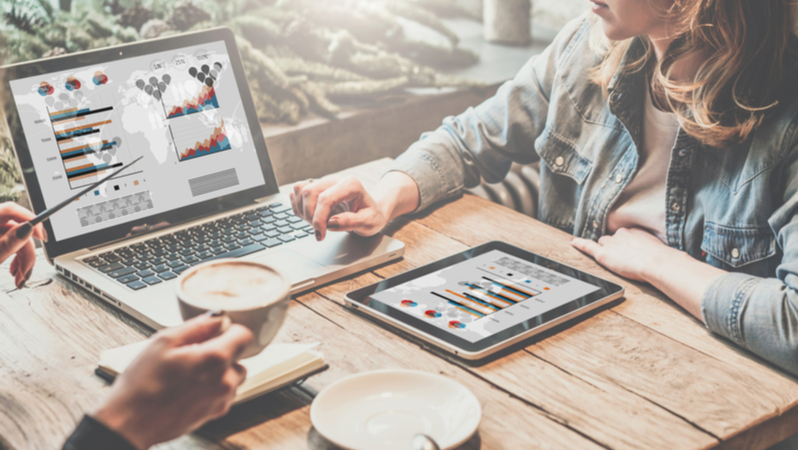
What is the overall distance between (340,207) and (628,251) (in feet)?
1.47

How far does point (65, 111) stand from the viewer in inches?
37.5

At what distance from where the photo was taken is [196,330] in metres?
0.50

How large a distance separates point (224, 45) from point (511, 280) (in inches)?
24.4

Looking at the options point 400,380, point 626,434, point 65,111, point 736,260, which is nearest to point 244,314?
point 400,380

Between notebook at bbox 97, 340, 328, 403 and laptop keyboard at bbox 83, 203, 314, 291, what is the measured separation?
0.17m

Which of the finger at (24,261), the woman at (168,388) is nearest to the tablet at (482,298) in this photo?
the woman at (168,388)

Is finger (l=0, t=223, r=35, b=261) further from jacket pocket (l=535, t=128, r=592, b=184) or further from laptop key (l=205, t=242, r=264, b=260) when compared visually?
jacket pocket (l=535, t=128, r=592, b=184)

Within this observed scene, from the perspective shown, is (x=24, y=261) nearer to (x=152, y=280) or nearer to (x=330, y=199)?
(x=152, y=280)

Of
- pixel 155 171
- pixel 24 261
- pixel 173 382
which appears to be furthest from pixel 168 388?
pixel 155 171

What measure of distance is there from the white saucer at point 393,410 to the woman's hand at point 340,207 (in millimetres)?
355

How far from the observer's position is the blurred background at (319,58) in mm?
1627

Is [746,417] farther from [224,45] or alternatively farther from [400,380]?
[224,45]

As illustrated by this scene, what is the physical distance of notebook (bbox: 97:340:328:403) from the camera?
2.13 feet

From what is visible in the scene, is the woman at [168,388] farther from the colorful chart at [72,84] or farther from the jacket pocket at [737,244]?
the jacket pocket at [737,244]
